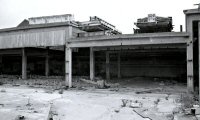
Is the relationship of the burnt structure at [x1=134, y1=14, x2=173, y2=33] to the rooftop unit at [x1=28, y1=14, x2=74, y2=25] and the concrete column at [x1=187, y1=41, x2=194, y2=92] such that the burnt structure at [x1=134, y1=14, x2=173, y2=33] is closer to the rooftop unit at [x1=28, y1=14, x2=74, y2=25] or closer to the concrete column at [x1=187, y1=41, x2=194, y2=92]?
the concrete column at [x1=187, y1=41, x2=194, y2=92]

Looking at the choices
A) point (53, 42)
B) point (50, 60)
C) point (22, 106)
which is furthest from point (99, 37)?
point (50, 60)

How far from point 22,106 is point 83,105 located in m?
3.30

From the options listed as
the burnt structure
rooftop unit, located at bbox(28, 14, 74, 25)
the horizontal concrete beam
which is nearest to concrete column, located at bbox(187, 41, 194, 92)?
the horizontal concrete beam

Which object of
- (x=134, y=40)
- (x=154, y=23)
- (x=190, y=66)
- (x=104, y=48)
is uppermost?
(x=154, y=23)

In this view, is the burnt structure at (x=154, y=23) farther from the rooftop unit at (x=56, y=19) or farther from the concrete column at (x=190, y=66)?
the rooftop unit at (x=56, y=19)

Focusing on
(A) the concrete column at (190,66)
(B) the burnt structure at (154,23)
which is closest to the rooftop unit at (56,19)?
(B) the burnt structure at (154,23)

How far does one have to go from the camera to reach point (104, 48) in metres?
24.8

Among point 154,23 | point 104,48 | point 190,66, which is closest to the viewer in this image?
point 190,66

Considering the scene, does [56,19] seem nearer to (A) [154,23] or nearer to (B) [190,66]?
(A) [154,23]

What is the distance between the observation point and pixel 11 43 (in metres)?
25.3

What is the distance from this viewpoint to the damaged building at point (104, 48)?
17.4m

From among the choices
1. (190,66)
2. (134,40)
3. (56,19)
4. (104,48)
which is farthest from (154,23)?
(56,19)

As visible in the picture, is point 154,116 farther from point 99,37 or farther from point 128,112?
point 99,37

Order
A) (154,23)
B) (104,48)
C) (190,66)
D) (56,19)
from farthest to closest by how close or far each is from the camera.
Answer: (56,19) → (104,48) → (154,23) → (190,66)
